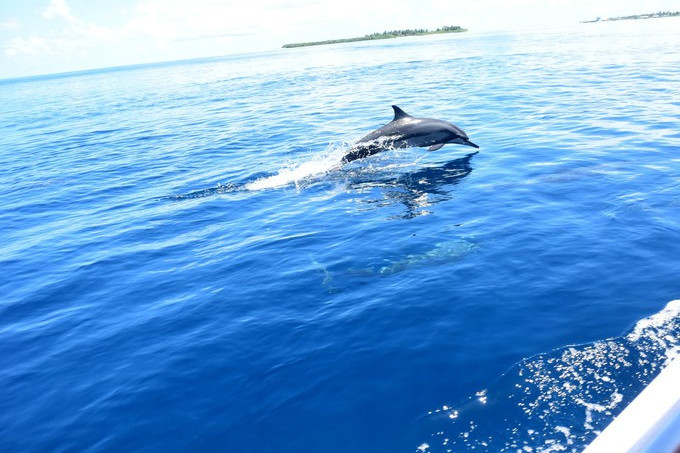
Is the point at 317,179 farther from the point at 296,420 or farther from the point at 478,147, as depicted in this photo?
the point at 296,420

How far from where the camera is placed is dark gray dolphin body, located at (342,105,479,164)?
58.6 ft

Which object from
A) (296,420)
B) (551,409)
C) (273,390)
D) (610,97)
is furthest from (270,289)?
(610,97)

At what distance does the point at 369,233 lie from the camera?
40.5 feet

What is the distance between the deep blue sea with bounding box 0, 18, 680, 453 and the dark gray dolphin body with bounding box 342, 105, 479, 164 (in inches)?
30.4

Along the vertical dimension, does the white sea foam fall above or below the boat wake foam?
above

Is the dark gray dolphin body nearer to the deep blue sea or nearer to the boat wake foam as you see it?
the deep blue sea

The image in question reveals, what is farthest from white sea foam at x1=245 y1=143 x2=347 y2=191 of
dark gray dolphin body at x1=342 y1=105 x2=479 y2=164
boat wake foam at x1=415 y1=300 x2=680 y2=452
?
boat wake foam at x1=415 y1=300 x2=680 y2=452

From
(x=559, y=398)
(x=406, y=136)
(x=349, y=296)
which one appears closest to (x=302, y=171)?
(x=406, y=136)

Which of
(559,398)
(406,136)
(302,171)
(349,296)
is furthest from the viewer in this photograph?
(302,171)

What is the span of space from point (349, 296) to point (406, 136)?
32.0 feet

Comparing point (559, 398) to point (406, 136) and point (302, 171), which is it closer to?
point (406, 136)

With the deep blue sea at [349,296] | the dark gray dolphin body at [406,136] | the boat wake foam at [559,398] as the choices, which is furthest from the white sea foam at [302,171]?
the boat wake foam at [559,398]

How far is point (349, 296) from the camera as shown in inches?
374

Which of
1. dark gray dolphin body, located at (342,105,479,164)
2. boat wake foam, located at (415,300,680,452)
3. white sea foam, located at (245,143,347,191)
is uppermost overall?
dark gray dolphin body, located at (342,105,479,164)
